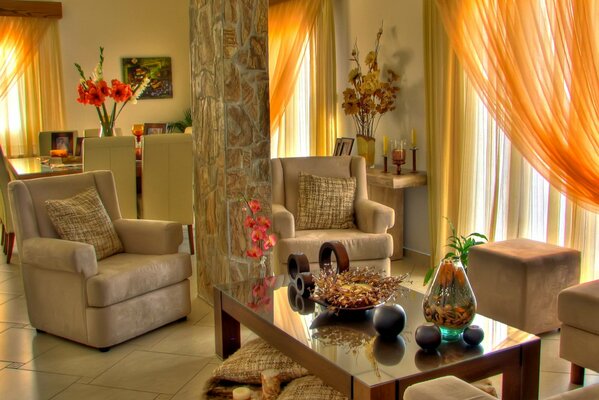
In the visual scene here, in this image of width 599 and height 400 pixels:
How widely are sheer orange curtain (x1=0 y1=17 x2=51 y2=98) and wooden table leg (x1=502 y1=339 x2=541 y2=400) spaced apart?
7.59 metres

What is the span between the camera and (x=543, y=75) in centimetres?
423

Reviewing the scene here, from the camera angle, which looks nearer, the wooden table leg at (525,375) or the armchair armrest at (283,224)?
the wooden table leg at (525,375)

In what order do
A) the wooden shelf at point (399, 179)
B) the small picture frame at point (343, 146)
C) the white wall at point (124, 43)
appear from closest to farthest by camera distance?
1. the wooden shelf at point (399, 179)
2. the small picture frame at point (343, 146)
3. the white wall at point (124, 43)

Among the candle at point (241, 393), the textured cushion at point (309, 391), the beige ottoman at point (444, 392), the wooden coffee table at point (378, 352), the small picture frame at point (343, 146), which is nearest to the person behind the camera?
the beige ottoman at point (444, 392)

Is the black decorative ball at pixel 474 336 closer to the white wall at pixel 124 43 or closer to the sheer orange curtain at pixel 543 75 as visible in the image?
the sheer orange curtain at pixel 543 75

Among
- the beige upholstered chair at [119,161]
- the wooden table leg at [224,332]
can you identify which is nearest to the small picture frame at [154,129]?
the beige upholstered chair at [119,161]

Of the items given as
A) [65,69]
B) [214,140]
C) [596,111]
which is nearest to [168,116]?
[65,69]

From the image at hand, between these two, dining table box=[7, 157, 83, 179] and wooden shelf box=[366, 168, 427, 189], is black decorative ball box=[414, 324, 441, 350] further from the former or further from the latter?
dining table box=[7, 157, 83, 179]

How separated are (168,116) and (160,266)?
579 centimetres

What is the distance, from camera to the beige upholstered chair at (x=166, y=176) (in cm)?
569

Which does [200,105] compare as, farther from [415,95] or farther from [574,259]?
[574,259]

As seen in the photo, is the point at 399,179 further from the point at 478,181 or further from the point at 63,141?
the point at 63,141

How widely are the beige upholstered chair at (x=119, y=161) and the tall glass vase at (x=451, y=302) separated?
11.7 feet

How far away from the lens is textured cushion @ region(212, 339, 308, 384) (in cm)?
305
